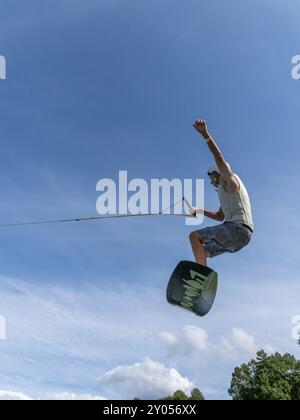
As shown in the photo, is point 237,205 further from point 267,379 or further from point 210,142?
point 267,379

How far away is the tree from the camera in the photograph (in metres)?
57.4

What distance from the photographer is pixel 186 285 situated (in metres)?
9.17

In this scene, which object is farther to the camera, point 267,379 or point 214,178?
point 267,379

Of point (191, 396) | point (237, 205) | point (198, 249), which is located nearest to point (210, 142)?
point (237, 205)

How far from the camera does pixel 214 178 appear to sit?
9.03 m

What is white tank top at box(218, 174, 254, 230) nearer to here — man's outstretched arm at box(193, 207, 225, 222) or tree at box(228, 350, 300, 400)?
man's outstretched arm at box(193, 207, 225, 222)

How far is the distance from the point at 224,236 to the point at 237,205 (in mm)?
658

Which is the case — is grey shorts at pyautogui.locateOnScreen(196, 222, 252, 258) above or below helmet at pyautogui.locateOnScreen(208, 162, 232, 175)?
below

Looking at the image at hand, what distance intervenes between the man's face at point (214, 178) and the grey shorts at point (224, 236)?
0.82m

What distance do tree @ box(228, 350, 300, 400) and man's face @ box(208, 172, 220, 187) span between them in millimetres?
54305

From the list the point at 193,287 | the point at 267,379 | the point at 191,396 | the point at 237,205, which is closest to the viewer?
the point at 237,205

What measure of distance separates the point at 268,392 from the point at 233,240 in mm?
54630

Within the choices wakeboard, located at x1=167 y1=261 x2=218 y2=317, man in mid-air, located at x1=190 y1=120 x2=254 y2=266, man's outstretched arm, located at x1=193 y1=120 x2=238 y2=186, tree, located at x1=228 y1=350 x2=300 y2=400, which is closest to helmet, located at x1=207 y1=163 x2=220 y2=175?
man in mid-air, located at x1=190 y1=120 x2=254 y2=266
